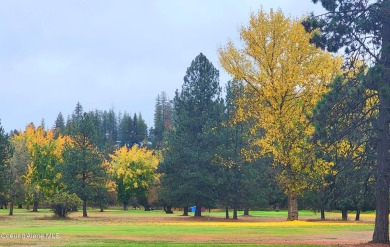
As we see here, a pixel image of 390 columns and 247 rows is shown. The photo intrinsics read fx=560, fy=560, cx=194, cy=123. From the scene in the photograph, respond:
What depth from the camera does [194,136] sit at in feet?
196

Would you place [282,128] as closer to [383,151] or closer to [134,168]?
[383,151]

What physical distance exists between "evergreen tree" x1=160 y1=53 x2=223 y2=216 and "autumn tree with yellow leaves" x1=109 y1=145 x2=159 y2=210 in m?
31.1

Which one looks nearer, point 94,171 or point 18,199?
point 94,171

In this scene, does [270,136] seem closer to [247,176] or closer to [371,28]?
[247,176]

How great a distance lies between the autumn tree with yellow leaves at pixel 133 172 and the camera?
297ft

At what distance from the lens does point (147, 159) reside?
93250 mm

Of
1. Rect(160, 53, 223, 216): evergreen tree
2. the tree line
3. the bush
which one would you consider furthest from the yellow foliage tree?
Rect(160, 53, 223, 216): evergreen tree

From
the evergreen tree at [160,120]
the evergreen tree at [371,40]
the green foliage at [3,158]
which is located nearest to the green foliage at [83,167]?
the green foliage at [3,158]

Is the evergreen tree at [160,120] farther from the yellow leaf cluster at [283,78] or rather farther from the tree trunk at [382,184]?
the tree trunk at [382,184]

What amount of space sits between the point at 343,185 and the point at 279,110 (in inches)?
678

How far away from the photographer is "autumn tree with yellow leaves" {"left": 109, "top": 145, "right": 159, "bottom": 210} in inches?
3568

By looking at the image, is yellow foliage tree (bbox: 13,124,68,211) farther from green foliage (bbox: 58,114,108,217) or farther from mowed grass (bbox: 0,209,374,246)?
mowed grass (bbox: 0,209,374,246)

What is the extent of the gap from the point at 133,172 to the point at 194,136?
3341 centimetres

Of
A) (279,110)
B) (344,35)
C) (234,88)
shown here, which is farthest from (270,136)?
(344,35)
